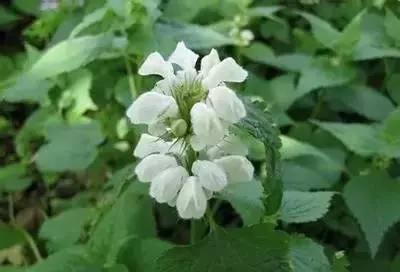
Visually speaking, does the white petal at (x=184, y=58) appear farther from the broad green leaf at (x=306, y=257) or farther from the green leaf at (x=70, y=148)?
the green leaf at (x=70, y=148)

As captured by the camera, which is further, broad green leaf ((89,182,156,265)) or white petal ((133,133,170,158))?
broad green leaf ((89,182,156,265))

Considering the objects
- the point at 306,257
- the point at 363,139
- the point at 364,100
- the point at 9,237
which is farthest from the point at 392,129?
the point at 9,237


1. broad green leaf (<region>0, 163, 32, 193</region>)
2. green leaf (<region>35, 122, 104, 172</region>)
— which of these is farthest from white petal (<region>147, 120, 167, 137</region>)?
broad green leaf (<region>0, 163, 32, 193</region>)

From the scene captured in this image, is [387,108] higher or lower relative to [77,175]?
higher

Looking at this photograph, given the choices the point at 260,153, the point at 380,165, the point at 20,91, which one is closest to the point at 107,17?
the point at 20,91

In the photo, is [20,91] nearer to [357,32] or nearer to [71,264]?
[71,264]

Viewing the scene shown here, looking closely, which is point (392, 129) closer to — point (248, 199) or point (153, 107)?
point (248, 199)

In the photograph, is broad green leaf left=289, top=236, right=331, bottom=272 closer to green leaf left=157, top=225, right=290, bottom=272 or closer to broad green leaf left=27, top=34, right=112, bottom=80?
green leaf left=157, top=225, right=290, bottom=272
